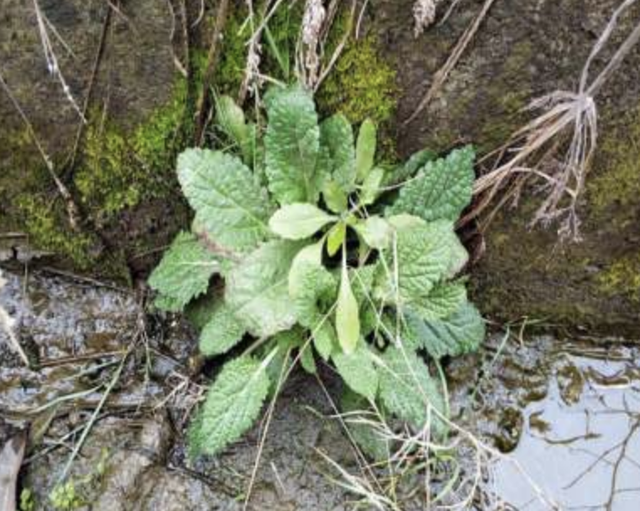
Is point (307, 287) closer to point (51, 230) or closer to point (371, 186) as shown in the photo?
point (371, 186)

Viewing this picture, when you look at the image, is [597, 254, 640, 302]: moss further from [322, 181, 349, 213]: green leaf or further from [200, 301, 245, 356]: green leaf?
[200, 301, 245, 356]: green leaf

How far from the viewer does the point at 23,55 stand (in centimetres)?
170

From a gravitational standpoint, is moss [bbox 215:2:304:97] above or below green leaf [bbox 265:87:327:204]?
above

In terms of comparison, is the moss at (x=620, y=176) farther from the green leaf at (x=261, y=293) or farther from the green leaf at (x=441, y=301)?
the green leaf at (x=261, y=293)

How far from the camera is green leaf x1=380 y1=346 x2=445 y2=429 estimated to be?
1675mm

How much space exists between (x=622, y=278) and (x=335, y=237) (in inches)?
26.1

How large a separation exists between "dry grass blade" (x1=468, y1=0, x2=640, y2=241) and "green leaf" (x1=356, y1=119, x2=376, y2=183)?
0.23 m

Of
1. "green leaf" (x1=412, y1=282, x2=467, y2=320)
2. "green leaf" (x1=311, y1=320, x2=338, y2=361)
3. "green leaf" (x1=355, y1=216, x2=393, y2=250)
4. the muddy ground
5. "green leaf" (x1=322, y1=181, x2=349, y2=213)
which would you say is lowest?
the muddy ground

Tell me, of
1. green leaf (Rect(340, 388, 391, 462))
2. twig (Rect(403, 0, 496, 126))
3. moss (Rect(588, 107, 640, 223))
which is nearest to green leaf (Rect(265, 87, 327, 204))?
twig (Rect(403, 0, 496, 126))

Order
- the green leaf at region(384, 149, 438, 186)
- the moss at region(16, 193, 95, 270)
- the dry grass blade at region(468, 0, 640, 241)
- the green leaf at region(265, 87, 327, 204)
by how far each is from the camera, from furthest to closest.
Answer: the moss at region(16, 193, 95, 270) < the green leaf at region(384, 149, 438, 186) < the green leaf at region(265, 87, 327, 204) < the dry grass blade at region(468, 0, 640, 241)

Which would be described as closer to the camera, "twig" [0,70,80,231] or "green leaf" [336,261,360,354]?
"green leaf" [336,261,360,354]

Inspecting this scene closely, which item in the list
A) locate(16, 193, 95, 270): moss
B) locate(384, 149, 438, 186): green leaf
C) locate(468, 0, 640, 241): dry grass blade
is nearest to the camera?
locate(468, 0, 640, 241): dry grass blade

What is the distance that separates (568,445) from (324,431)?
55 cm

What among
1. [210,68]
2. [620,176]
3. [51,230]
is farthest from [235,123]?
[620,176]
